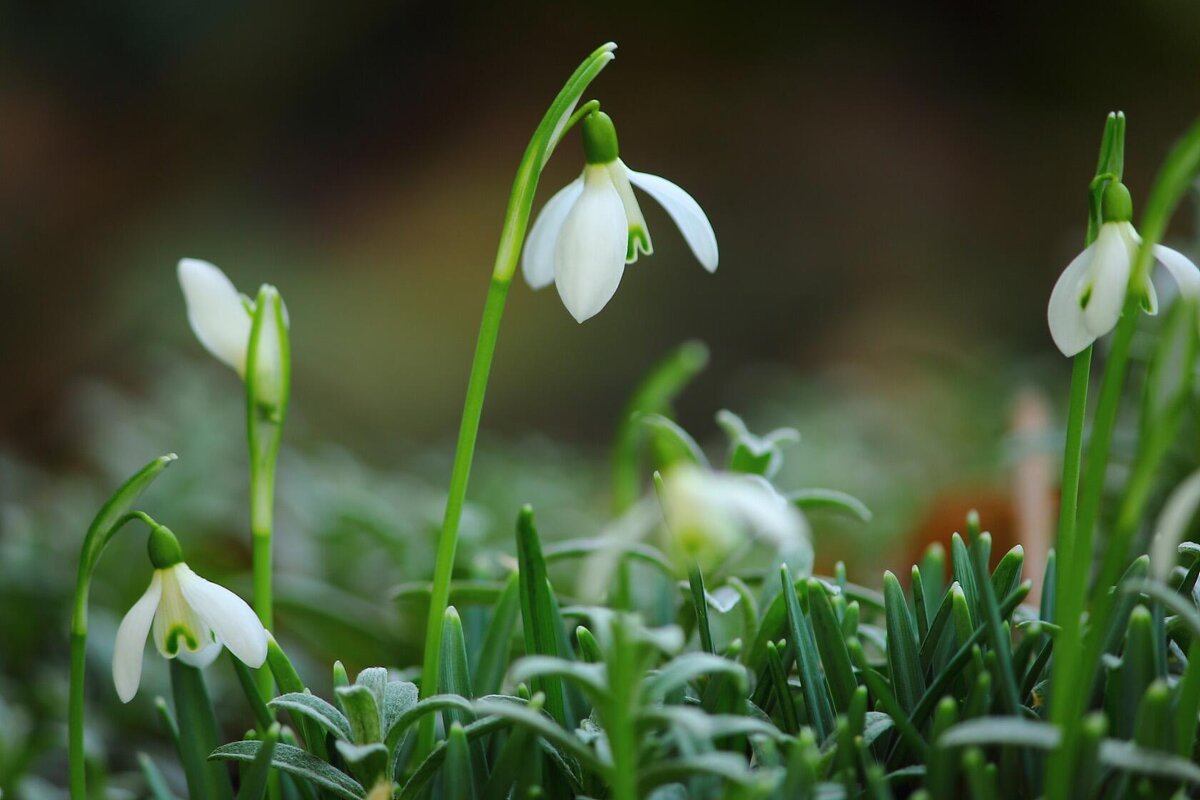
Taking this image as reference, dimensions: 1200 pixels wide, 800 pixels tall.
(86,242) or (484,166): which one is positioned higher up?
(484,166)

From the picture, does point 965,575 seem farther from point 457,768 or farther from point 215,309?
point 215,309

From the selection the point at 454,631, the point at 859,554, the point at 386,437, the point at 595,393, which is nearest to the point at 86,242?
the point at 386,437

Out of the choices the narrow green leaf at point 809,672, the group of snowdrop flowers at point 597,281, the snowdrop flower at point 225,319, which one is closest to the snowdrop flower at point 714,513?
the group of snowdrop flowers at point 597,281

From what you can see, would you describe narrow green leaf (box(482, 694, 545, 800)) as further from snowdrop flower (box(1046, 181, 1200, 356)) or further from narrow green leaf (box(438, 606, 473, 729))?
snowdrop flower (box(1046, 181, 1200, 356))

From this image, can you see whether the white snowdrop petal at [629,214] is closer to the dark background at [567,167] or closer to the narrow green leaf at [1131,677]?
the narrow green leaf at [1131,677]

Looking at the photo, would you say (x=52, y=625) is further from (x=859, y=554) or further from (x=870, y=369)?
(x=870, y=369)

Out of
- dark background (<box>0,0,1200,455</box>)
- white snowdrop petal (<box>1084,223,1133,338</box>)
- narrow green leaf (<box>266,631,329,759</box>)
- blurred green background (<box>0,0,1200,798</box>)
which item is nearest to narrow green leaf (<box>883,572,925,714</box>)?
white snowdrop petal (<box>1084,223,1133,338</box>)

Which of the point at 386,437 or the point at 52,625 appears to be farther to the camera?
the point at 386,437
